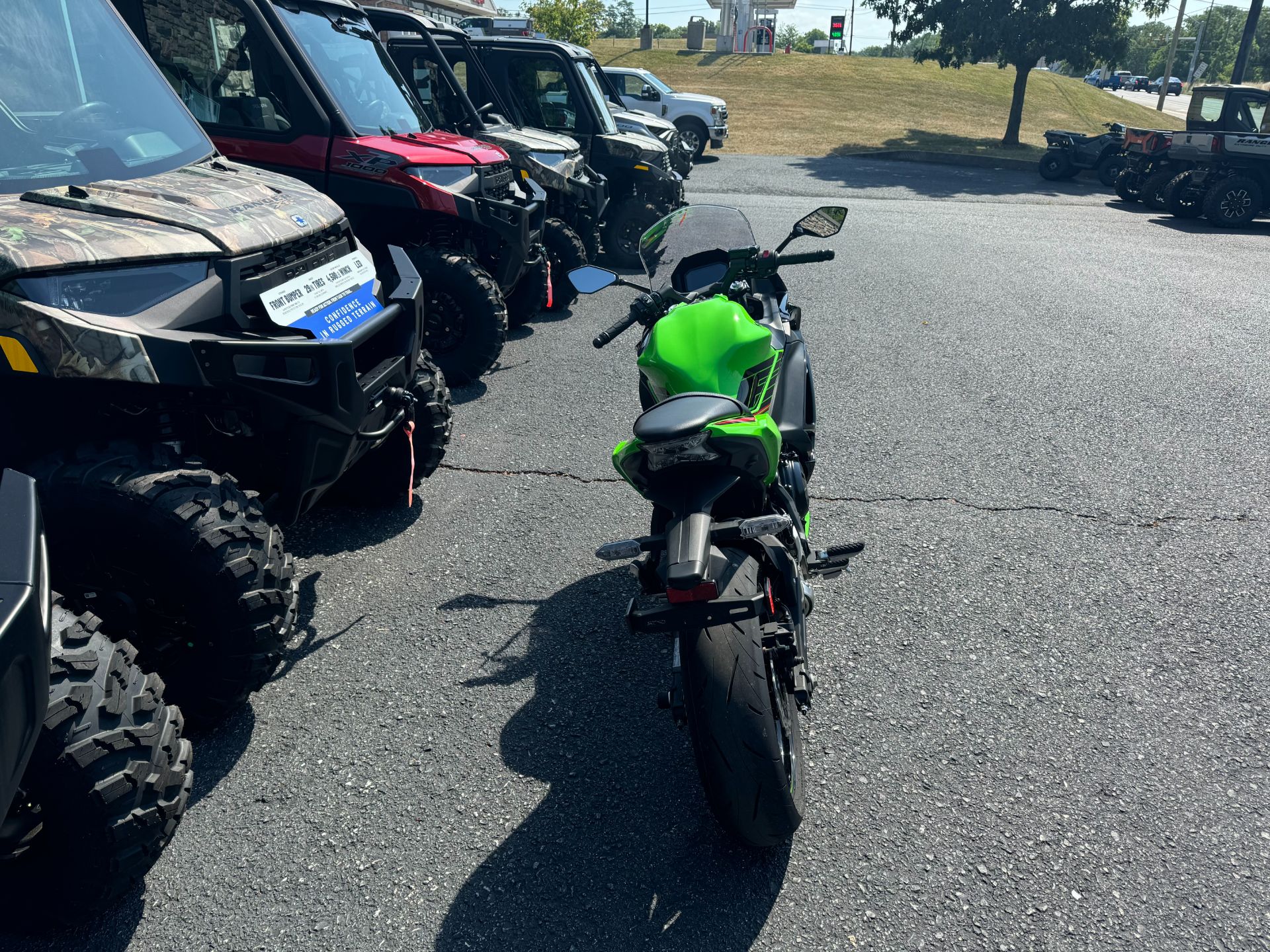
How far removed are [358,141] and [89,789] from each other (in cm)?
446

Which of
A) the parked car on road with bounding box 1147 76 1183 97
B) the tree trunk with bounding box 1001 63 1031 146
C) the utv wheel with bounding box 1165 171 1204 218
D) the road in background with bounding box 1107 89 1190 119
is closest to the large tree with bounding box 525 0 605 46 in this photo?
the tree trunk with bounding box 1001 63 1031 146

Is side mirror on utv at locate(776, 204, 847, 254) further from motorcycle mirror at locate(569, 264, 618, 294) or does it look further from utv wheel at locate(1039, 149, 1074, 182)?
utv wheel at locate(1039, 149, 1074, 182)

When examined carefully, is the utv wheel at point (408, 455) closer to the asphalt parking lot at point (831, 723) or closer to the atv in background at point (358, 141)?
the asphalt parking lot at point (831, 723)

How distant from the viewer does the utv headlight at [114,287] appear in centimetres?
235

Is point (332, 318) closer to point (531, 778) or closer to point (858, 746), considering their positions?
point (531, 778)

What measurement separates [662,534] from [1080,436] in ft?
12.9

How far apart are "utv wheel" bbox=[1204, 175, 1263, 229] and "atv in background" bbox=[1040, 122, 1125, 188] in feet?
14.0

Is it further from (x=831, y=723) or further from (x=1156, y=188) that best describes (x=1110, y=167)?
(x=831, y=723)

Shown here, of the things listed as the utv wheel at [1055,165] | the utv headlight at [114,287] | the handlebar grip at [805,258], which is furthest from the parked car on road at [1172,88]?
the utv headlight at [114,287]

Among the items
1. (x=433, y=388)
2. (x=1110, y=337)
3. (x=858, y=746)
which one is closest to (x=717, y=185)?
(x=1110, y=337)

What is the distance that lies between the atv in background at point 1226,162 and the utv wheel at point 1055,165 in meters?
3.96

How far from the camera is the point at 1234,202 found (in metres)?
13.4

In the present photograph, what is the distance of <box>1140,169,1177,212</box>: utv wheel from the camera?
48.1 ft

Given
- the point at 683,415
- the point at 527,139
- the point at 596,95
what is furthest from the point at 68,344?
the point at 596,95
